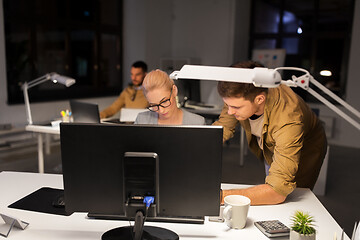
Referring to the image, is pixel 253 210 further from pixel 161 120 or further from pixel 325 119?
pixel 325 119

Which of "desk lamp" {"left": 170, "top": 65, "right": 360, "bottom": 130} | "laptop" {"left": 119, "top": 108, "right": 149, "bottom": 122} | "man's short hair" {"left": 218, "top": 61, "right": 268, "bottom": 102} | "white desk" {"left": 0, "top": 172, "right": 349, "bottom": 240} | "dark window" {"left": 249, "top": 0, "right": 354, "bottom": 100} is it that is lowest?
"white desk" {"left": 0, "top": 172, "right": 349, "bottom": 240}

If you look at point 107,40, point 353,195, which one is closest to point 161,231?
point 353,195

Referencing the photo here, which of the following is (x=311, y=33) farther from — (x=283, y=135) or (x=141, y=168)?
(x=141, y=168)

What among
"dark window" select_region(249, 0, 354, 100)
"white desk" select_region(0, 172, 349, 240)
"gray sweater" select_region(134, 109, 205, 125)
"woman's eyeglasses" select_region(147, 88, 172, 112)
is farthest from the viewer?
"dark window" select_region(249, 0, 354, 100)

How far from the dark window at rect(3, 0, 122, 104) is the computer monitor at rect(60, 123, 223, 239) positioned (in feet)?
13.4

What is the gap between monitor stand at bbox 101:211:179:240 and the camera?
105 cm

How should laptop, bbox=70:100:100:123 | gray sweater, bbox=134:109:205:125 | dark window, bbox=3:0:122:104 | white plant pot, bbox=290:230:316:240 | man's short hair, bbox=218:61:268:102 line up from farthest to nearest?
dark window, bbox=3:0:122:104
laptop, bbox=70:100:100:123
gray sweater, bbox=134:109:205:125
man's short hair, bbox=218:61:268:102
white plant pot, bbox=290:230:316:240

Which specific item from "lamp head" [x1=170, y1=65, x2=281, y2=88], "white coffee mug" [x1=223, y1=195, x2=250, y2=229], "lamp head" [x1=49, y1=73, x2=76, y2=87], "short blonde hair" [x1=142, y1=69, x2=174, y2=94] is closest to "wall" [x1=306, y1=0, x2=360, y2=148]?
"lamp head" [x1=49, y1=73, x2=76, y2=87]

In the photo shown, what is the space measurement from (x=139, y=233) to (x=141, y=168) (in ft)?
0.68

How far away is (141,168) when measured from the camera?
1.04m

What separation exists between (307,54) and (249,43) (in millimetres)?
1163

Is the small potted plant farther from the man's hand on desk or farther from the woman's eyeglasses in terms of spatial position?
the woman's eyeglasses

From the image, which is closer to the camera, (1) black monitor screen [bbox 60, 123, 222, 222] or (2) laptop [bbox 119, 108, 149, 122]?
(1) black monitor screen [bbox 60, 123, 222, 222]

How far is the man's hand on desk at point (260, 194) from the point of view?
54.6 inches
